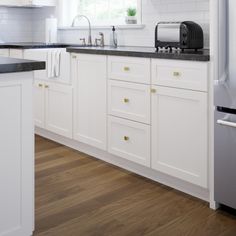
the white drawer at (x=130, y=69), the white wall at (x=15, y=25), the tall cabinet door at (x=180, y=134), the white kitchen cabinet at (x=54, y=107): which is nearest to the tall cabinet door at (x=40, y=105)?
the white kitchen cabinet at (x=54, y=107)

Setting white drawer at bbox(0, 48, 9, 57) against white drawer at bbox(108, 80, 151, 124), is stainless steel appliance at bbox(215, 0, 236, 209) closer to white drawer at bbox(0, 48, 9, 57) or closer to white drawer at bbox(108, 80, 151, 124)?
white drawer at bbox(108, 80, 151, 124)

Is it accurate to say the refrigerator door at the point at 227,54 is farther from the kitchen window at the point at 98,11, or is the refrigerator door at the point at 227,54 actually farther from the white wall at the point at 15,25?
the white wall at the point at 15,25

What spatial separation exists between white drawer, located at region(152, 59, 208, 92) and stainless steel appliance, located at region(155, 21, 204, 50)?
28 centimetres

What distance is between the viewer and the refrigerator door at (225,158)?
2.32m

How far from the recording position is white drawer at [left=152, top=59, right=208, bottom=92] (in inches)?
98.1

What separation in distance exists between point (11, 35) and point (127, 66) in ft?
9.40

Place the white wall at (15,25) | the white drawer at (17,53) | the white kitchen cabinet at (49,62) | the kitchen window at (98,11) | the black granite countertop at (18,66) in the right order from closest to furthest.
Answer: the black granite countertop at (18,66)
the white kitchen cabinet at (49,62)
the kitchen window at (98,11)
the white drawer at (17,53)
the white wall at (15,25)

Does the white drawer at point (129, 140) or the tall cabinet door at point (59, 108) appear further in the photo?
the tall cabinet door at point (59, 108)

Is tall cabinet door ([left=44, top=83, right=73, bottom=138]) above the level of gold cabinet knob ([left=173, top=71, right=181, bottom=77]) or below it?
below

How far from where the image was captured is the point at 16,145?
6.22 ft

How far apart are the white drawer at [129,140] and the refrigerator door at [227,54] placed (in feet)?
2.58

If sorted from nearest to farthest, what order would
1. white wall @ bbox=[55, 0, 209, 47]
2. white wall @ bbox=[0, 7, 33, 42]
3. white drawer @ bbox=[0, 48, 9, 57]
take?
white wall @ bbox=[55, 0, 209, 47]
white drawer @ bbox=[0, 48, 9, 57]
white wall @ bbox=[0, 7, 33, 42]

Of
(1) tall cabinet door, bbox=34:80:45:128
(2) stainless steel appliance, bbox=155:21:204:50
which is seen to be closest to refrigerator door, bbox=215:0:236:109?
(2) stainless steel appliance, bbox=155:21:204:50

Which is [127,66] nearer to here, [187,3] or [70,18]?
[187,3]
